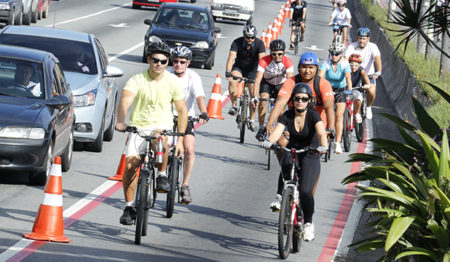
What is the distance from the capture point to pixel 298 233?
11.1 metres

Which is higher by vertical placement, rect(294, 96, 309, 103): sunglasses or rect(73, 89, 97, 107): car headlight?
rect(294, 96, 309, 103): sunglasses

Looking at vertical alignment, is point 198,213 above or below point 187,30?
above

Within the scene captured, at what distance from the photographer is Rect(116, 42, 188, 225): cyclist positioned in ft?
36.3

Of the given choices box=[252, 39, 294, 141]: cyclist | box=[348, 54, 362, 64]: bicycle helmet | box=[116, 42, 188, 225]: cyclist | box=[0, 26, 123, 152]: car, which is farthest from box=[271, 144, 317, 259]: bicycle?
box=[348, 54, 362, 64]: bicycle helmet

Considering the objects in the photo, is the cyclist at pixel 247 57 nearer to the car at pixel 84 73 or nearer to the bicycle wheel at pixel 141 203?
the car at pixel 84 73

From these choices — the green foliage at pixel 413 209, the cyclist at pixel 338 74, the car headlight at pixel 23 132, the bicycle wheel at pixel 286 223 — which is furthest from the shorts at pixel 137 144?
the cyclist at pixel 338 74

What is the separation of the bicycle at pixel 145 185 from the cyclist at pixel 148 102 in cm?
13

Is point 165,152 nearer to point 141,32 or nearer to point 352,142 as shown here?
point 352,142

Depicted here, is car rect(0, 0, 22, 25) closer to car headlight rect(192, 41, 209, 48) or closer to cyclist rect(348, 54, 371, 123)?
car headlight rect(192, 41, 209, 48)

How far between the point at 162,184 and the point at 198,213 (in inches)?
51.3

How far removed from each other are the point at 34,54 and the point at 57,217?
4040 mm

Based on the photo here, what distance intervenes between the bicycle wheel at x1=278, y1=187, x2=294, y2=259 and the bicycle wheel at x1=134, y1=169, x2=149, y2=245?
136 cm

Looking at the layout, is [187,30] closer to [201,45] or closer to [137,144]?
[201,45]

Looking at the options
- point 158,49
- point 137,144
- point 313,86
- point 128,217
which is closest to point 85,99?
point 313,86
